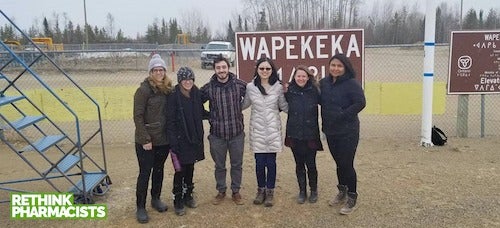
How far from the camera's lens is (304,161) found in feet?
14.9

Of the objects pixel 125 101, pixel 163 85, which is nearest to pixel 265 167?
pixel 163 85

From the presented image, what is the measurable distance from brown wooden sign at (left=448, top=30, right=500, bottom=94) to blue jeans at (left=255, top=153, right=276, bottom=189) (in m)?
4.28

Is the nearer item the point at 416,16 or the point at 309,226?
the point at 309,226

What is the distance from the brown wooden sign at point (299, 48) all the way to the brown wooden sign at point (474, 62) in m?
1.69

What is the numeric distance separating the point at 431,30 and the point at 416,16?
60365 mm

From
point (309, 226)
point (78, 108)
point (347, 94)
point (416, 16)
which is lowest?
point (309, 226)

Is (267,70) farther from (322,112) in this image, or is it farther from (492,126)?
(492,126)

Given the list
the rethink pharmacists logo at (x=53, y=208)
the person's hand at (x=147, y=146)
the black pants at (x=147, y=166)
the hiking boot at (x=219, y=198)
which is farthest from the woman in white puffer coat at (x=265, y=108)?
the rethink pharmacists logo at (x=53, y=208)

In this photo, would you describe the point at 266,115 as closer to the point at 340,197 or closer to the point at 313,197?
the point at 313,197

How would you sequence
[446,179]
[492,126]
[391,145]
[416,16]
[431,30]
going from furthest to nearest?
[416,16]
[492,126]
[391,145]
[431,30]
[446,179]

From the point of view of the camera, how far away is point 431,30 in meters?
6.57

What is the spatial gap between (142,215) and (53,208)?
1017 mm

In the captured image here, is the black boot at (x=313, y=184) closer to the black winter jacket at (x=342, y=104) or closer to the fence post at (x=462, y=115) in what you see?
the black winter jacket at (x=342, y=104)

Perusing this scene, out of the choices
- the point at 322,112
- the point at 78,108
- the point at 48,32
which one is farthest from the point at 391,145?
the point at 48,32
